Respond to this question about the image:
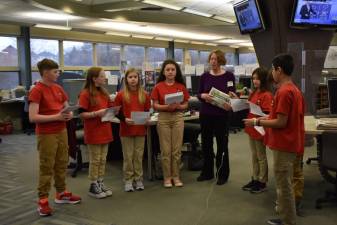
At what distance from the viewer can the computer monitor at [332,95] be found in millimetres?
3830

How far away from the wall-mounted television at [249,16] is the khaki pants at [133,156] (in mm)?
2650

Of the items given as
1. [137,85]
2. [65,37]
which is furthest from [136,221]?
[65,37]

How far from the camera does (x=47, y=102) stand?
3.38 metres

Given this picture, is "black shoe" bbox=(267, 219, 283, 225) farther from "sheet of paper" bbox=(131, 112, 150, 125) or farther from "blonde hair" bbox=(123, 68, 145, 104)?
"blonde hair" bbox=(123, 68, 145, 104)

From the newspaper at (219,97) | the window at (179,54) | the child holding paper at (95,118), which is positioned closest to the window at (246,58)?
the window at (179,54)

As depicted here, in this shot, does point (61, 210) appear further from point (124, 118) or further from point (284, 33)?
point (284, 33)

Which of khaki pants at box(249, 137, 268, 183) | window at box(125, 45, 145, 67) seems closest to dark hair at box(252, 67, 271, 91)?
khaki pants at box(249, 137, 268, 183)

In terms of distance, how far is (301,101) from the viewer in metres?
2.75

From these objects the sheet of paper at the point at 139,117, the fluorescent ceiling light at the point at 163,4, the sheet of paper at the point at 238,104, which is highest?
the fluorescent ceiling light at the point at 163,4

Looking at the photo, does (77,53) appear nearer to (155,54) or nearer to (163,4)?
(155,54)

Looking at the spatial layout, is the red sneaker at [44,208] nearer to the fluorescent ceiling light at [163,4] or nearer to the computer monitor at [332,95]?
the computer monitor at [332,95]

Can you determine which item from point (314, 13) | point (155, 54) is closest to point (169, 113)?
point (314, 13)

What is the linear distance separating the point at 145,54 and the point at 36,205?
12903 mm

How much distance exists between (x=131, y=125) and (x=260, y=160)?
56.1 inches
